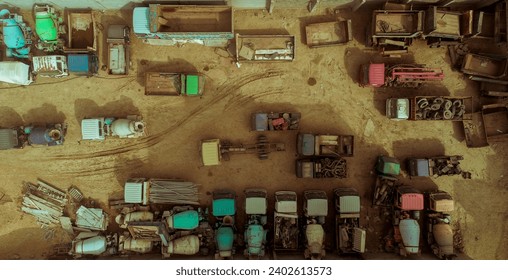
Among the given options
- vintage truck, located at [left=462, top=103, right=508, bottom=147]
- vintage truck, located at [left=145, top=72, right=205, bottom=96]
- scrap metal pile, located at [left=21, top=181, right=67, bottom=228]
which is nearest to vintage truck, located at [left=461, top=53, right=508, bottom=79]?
vintage truck, located at [left=462, top=103, right=508, bottom=147]

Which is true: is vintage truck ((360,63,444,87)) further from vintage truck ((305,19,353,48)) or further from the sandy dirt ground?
vintage truck ((305,19,353,48))

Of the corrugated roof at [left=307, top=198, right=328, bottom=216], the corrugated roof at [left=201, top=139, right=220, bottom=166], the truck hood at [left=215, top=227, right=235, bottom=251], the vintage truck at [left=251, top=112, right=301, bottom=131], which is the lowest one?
the truck hood at [left=215, top=227, right=235, bottom=251]

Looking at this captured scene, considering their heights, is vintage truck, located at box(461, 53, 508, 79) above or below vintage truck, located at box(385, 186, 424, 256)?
above

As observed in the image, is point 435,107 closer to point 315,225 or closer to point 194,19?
point 315,225

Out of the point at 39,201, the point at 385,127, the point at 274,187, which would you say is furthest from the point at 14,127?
the point at 385,127

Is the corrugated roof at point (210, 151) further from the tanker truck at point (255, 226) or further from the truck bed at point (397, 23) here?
the truck bed at point (397, 23)

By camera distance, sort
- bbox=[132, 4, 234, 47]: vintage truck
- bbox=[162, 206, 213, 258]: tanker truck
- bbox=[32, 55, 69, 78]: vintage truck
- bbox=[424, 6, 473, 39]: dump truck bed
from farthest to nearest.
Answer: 1. bbox=[162, 206, 213, 258]: tanker truck
2. bbox=[32, 55, 69, 78]: vintage truck
3. bbox=[424, 6, 473, 39]: dump truck bed
4. bbox=[132, 4, 234, 47]: vintage truck

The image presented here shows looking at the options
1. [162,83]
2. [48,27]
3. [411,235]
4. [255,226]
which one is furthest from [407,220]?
[48,27]
